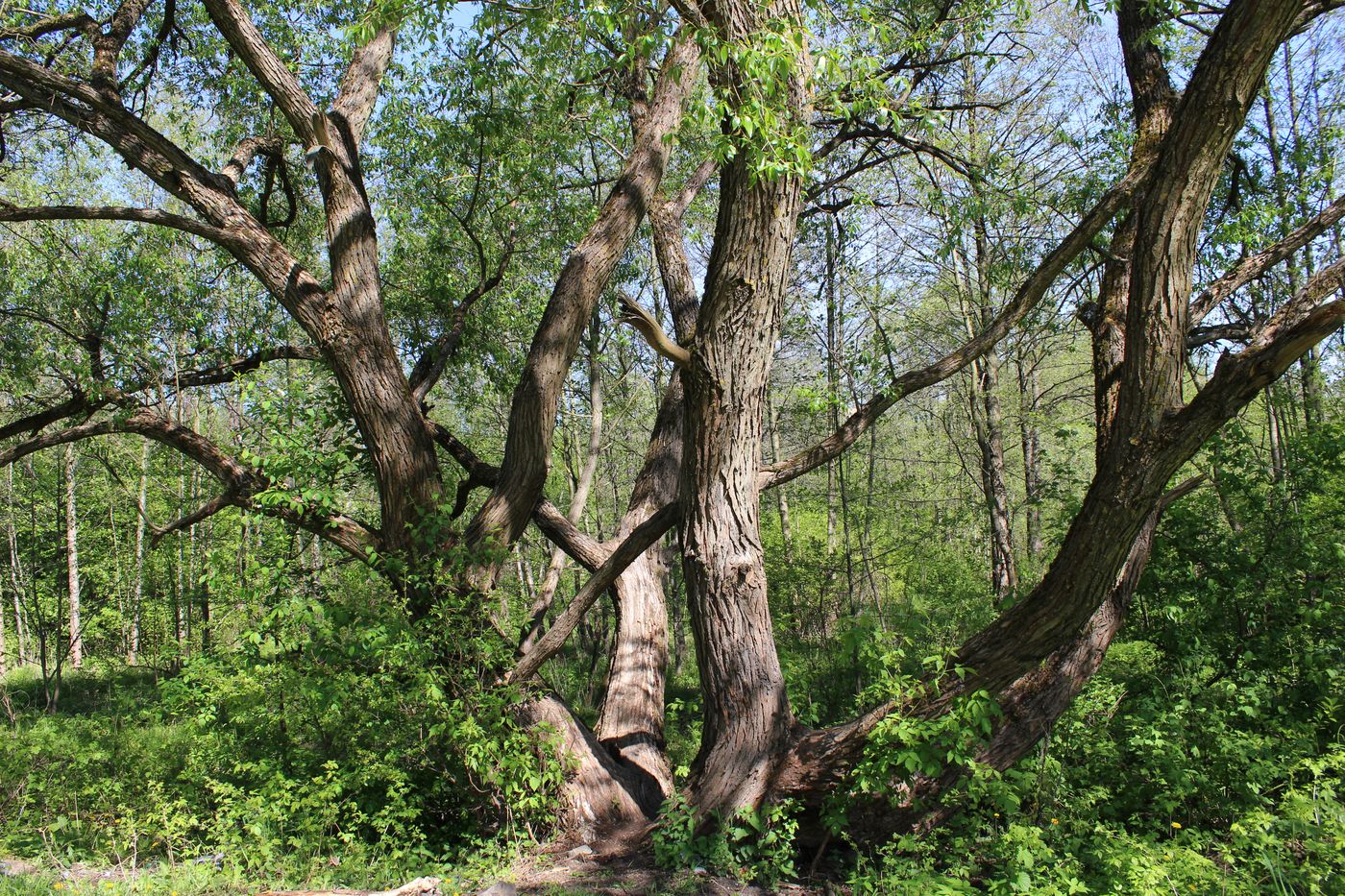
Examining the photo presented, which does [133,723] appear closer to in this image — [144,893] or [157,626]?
[144,893]

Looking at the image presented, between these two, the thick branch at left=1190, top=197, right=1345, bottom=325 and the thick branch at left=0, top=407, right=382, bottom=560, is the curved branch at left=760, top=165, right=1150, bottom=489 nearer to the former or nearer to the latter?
the thick branch at left=1190, top=197, right=1345, bottom=325

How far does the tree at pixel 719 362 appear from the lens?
3.19 meters

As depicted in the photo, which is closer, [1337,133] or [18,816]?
[18,816]

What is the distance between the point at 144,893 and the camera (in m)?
4.15

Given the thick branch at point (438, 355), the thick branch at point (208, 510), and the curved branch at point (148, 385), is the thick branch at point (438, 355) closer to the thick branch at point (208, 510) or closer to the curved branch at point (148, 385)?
the curved branch at point (148, 385)

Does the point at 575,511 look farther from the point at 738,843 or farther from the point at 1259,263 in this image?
the point at 1259,263

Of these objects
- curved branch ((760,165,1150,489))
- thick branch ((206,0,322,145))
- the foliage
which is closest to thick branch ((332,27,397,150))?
thick branch ((206,0,322,145))

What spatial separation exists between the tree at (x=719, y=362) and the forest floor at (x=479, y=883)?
44 centimetres

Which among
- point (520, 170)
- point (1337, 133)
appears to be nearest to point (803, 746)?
point (520, 170)

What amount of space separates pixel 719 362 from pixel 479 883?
10.1 ft

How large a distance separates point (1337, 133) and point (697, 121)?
7454mm

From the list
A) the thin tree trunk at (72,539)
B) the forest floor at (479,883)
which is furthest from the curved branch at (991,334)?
the thin tree trunk at (72,539)

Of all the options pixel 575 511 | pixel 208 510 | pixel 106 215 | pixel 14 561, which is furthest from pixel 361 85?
pixel 14 561

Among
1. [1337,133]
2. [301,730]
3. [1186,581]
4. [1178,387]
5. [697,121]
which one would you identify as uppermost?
[1337,133]
